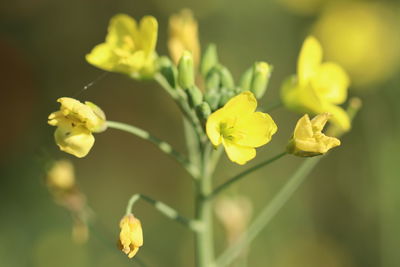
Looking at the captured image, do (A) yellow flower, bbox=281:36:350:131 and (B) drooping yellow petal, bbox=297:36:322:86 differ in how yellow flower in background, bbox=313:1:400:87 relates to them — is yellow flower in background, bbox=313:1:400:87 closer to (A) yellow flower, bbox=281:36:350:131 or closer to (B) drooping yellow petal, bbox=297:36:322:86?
(A) yellow flower, bbox=281:36:350:131

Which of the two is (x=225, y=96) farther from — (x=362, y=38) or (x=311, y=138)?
(x=362, y=38)

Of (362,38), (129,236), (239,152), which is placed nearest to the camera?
(129,236)

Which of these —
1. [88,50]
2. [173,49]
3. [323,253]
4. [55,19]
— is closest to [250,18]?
[88,50]

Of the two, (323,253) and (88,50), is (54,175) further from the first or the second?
(88,50)

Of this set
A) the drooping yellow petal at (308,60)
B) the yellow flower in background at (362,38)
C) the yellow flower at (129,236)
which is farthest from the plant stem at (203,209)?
the yellow flower in background at (362,38)

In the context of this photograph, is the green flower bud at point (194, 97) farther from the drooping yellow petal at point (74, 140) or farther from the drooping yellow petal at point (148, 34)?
the drooping yellow petal at point (74, 140)

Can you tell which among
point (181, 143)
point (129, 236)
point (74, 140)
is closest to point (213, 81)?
point (74, 140)
